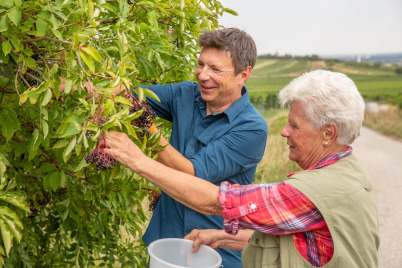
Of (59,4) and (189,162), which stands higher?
(59,4)

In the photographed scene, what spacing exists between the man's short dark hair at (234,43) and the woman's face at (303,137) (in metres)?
0.65

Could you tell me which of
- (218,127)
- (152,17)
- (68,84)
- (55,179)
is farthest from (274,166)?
(68,84)

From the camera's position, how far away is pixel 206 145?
2537 mm

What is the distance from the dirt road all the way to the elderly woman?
5264 mm

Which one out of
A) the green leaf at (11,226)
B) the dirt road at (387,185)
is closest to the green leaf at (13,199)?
the green leaf at (11,226)

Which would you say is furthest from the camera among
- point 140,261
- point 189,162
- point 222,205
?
point 140,261

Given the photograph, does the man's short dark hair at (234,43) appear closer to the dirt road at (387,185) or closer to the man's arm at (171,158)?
the man's arm at (171,158)

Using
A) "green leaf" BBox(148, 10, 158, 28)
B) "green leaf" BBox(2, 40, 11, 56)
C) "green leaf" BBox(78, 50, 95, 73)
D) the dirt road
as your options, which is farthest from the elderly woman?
the dirt road

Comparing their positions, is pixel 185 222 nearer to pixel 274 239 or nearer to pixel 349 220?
pixel 274 239

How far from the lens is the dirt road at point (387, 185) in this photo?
286 inches

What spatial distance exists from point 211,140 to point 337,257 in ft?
Result: 3.21

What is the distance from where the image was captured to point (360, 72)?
57375mm

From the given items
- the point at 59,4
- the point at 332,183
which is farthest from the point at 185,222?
the point at 59,4

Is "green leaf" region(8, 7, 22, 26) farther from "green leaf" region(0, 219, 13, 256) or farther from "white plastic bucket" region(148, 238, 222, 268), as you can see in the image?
"white plastic bucket" region(148, 238, 222, 268)
